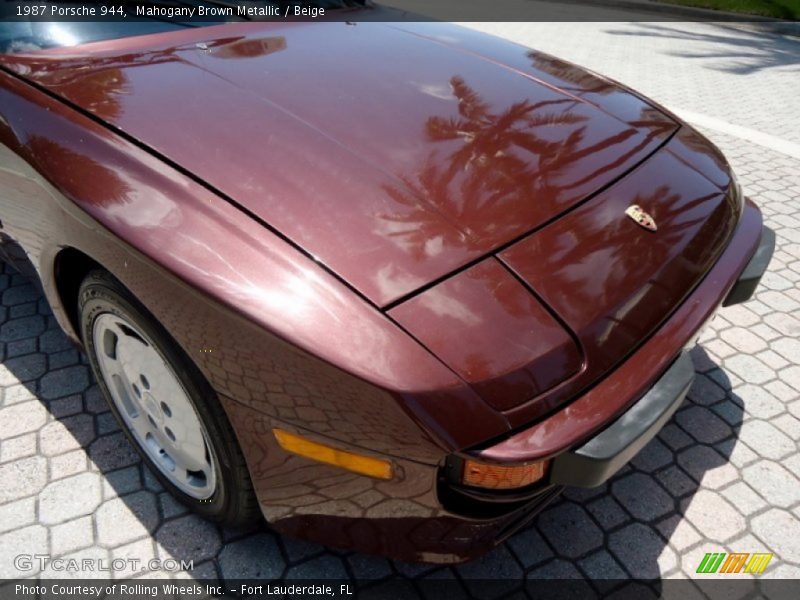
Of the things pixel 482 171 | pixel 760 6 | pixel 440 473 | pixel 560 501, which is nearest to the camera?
pixel 440 473

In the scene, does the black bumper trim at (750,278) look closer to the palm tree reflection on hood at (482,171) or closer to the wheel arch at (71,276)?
the palm tree reflection on hood at (482,171)

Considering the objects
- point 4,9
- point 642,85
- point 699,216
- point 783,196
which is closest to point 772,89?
point 642,85

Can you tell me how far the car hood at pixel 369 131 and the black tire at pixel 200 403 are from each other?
39 centimetres

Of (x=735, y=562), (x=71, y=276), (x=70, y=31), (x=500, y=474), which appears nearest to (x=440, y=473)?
(x=500, y=474)

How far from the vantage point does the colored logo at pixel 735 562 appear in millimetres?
1802

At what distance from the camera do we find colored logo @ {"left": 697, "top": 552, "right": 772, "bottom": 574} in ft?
5.91

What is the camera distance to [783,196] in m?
4.16

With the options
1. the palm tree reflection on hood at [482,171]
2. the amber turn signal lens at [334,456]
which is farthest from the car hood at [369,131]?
the amber turn signal lens at [334,456]

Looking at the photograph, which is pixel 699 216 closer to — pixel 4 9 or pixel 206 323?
pixel 206 323

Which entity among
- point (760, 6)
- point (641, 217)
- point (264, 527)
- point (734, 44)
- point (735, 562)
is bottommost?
point (264, 527)

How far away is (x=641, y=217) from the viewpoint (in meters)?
1.63

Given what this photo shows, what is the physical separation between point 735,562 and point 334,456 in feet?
4.44

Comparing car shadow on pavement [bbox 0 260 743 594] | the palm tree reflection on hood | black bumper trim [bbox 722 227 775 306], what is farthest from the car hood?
car shadow on pavement [bbox 0 260 743 594]

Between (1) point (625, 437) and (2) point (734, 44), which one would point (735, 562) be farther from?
(2) point (734, 44)
